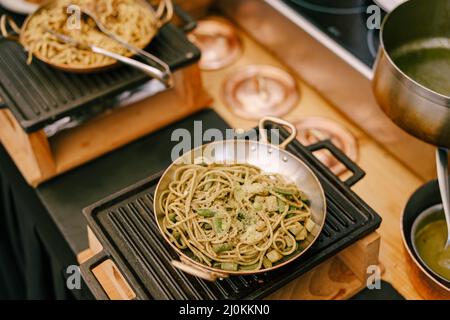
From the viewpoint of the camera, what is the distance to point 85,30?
6.77ft

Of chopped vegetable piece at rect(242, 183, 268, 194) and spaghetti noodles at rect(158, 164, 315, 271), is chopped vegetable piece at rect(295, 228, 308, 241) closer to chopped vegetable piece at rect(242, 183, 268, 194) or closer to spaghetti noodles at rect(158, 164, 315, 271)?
spaghetti noodles at rect(158, 164, 315, 271)

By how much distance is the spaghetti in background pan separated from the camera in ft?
6.49

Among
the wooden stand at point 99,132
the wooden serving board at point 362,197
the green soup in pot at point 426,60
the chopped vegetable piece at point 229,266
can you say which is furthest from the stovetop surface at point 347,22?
the chopped vegetable piece at point 229,266

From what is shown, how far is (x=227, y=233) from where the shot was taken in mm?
1517

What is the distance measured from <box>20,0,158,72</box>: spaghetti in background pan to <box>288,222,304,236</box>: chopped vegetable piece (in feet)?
2.74

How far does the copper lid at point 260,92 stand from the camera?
7.45 feet

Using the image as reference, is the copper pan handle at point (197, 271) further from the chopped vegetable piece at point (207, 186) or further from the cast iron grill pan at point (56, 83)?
the cast iron grill pan at point (56, 83)

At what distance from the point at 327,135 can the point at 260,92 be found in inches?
12.9

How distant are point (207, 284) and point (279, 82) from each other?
3.59 feet

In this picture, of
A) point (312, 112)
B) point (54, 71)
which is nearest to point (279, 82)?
point (312, 112)

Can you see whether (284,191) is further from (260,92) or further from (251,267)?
(260,92)

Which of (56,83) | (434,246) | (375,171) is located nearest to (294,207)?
(434,246)

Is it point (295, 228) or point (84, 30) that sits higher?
point (84, 30)
